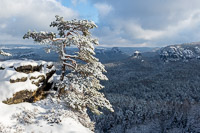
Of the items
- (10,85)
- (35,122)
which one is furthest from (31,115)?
(10,85)

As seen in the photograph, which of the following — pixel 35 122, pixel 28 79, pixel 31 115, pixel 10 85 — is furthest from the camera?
pixel 28 79

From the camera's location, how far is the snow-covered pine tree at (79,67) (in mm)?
14156

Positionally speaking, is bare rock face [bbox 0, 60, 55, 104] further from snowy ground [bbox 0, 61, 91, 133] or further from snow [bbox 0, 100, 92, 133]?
snow [bbox 0, 100, 92, 133]

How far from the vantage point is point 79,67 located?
15242 mm

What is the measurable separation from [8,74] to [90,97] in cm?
707

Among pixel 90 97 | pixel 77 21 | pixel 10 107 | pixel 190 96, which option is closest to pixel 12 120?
pixel 10 107

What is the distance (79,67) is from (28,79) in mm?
4443

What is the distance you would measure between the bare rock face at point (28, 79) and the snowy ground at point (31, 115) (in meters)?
0.08

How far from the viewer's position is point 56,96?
50.5 feet

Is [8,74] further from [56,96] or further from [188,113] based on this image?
[188,113]

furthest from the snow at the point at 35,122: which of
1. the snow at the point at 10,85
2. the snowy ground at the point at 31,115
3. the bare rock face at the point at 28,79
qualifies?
the snow at the point at 10,85

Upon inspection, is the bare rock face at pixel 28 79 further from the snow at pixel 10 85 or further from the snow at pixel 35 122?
the snow at pixel 35 122

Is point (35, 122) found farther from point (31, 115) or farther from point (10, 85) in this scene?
point (10, 85)

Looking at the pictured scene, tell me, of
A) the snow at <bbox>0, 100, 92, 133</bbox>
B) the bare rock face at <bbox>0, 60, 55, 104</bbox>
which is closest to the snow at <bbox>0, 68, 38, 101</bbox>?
the bare rock face at <bbox>0, 60, 55, 104</bbox>
